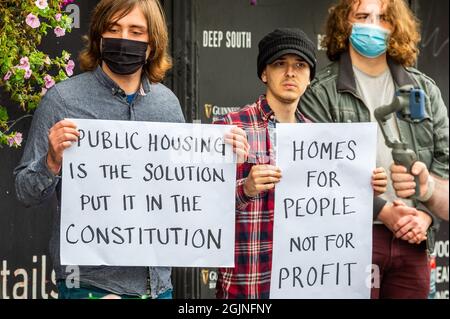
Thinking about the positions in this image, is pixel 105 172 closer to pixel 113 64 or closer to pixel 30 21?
pixel 113 64

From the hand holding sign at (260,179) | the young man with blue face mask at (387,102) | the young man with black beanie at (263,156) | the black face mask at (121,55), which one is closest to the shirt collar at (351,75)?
the young man with blue face mask at (387,102)

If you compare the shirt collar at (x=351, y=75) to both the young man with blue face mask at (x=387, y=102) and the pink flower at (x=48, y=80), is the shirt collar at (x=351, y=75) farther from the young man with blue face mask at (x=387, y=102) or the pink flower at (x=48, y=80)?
the pink flower at (x=48, y=80)

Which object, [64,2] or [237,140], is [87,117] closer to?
[237,140]

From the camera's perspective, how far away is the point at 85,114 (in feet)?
14.4

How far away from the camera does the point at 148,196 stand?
451 cm

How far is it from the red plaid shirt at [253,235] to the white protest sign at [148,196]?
10 cm

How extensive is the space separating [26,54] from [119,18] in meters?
0.65

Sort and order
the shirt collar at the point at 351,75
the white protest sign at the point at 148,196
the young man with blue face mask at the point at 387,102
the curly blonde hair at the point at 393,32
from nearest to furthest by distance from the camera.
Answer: the white protest sign at the point at 148,196
the young man with blue face mask at the point at 387,102
the shirt collar at the point at 351,75
the curly blonde hair at the point at 393,32

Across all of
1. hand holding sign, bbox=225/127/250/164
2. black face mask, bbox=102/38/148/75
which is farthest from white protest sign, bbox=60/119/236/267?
black face mask, bbox=102/38/148/75

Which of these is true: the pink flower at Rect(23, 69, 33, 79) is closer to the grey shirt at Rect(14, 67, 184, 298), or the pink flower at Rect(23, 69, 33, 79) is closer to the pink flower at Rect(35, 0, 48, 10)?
the pink flower at Rect(35, 0, 48, 10)

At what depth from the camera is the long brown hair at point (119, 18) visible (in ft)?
14.6

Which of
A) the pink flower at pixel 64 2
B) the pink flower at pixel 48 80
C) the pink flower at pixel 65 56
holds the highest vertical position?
the pink flower at pixel 64 2
